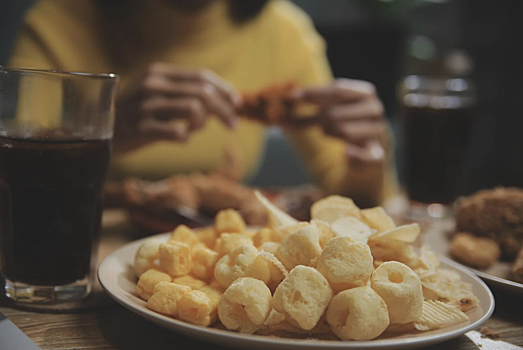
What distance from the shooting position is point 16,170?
2.22 feet

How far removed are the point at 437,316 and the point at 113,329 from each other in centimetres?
36

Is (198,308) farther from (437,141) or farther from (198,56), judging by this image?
(198,56)

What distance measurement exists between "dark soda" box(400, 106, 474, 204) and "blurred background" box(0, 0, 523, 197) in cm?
217

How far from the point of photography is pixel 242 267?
1.88ft

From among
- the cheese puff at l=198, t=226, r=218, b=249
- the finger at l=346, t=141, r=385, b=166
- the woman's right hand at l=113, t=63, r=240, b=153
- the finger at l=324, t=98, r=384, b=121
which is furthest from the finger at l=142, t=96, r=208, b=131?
the cheese puff at l=198, t=226, r=218, b=249

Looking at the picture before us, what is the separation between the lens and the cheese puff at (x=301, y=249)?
1.91 ft

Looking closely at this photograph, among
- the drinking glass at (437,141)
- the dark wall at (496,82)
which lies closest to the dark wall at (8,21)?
the drinking glass at (437,141)

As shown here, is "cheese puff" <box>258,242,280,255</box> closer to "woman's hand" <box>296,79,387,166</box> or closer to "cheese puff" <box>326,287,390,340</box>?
"cheese puff" <box>326,287,390,340</box>

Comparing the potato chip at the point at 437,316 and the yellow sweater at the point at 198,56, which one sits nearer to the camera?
the potato chip at the point at 437,316

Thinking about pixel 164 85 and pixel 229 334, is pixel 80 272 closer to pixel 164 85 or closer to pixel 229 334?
pixel 229 334

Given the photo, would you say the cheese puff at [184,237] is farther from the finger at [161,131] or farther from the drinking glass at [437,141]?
the drinking glass at [437,141]

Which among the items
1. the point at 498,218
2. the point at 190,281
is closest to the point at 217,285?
the point at 190,281

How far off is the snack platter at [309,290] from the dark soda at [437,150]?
76cm

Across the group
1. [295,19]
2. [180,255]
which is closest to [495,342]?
[180,255]
